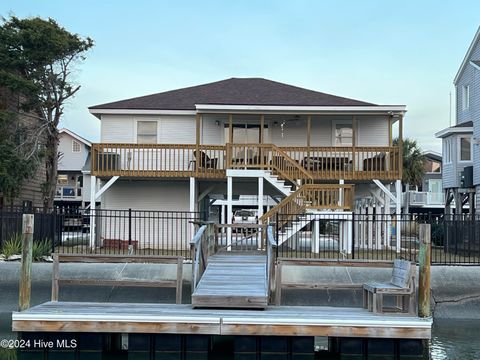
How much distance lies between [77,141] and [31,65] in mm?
22745

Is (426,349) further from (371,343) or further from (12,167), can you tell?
(12,167)

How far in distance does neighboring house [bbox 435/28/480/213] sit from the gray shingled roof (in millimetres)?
8148

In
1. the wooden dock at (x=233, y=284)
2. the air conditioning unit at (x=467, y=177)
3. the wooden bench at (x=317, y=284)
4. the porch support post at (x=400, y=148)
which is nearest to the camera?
the wooden dock at (x=233, y=284)

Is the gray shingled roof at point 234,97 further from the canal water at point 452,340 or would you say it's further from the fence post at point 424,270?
the fence post at point 424,270

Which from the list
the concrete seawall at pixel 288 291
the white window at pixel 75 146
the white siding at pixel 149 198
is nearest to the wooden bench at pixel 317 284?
the concrete seawall at pixel 288 291

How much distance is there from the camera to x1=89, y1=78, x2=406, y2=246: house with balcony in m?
25.5

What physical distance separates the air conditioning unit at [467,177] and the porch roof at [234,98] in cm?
859

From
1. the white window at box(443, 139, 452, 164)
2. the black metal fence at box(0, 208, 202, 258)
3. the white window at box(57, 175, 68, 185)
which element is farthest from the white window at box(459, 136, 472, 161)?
the white window at box(57, 175, 68, 185)

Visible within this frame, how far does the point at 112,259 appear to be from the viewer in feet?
48.4

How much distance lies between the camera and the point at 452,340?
48.8ft

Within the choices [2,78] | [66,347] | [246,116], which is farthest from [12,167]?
[66,347]

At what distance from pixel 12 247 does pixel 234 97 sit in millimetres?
11919

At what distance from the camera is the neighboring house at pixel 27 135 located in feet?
102

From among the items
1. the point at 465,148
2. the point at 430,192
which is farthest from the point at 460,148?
the point at 430,192
